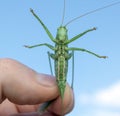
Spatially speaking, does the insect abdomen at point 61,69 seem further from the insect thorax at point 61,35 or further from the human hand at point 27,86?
the human hand at point 27,86

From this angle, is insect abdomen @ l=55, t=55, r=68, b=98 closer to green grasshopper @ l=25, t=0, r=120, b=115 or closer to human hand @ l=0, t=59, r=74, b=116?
green grasshopper @ l=25, t=0, r=120, b=115

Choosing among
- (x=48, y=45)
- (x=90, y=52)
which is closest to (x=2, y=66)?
(x=48, y=45)

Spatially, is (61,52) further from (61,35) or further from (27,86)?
(27,86)

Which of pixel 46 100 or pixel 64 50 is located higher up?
pixel 64 50

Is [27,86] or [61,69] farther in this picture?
[27,86]

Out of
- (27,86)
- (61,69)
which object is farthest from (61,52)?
(27,86)

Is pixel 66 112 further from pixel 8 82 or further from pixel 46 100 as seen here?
pixel 8 82

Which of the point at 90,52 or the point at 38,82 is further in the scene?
the point at 38,82

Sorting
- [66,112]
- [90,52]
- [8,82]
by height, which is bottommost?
[66,112]

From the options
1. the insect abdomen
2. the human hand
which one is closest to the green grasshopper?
the insect abdomen

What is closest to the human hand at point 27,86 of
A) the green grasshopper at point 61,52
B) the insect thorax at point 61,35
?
the green grasshopper at point 61,52

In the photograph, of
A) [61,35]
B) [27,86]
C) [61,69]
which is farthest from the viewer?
[27,86]
